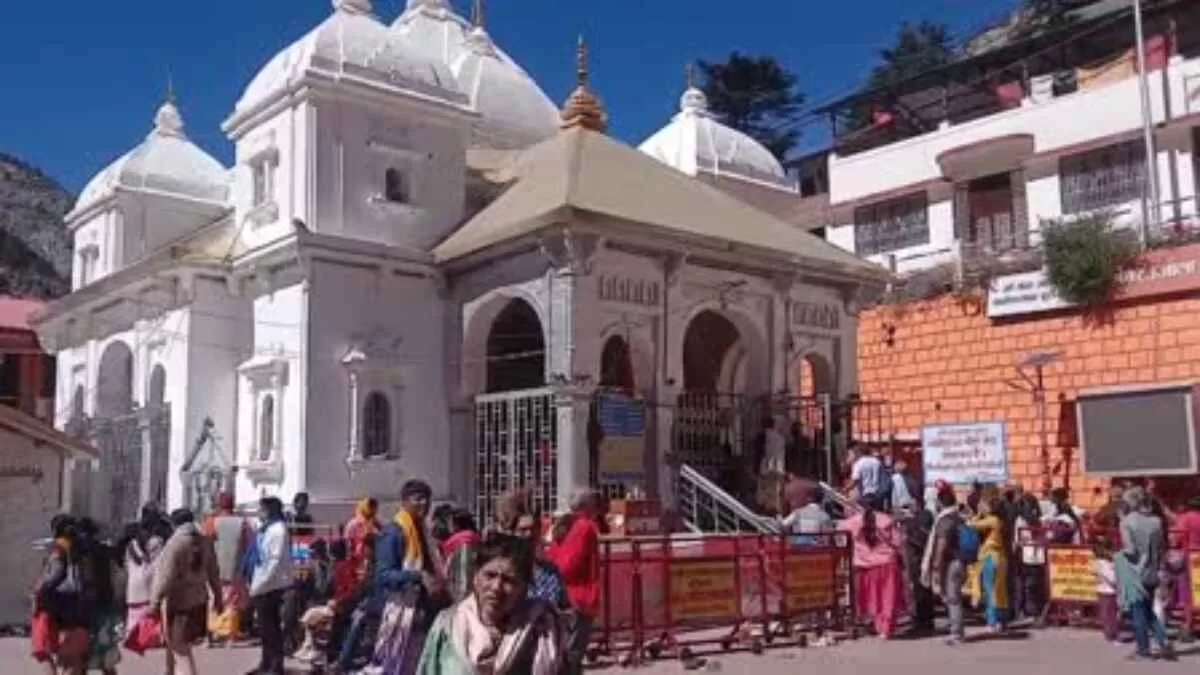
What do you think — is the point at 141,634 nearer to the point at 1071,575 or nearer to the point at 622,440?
the point at 622,440

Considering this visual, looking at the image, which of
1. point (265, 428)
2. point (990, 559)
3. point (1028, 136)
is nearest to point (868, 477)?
point (990, 559)

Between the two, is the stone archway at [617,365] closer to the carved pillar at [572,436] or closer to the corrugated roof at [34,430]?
the carved pillar at [572,436]

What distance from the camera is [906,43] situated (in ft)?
190

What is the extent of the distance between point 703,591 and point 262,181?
12303mm

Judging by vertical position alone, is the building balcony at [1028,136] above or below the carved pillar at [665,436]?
above

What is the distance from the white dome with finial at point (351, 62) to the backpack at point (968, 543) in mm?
11650

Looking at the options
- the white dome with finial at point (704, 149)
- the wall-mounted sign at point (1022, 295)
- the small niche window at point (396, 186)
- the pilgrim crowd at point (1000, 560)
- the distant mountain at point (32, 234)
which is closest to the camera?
the pilgrim crowd at point (1000, 560)

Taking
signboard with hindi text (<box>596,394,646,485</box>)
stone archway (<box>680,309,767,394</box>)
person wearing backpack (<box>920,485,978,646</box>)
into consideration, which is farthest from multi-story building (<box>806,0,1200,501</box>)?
person wearing backpack (<box>920,485,978,646</box>)

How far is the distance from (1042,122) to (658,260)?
12878 mm

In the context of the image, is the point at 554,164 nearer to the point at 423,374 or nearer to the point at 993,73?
the point at 423,374

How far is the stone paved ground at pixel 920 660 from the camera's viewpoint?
10570 millimetres

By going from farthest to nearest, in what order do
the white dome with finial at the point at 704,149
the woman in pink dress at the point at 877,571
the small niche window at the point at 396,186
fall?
1. the white dome with finial at the point at 704,149
2. the small niche window at the point at 396,186
3. the woman in pink dress at the point at 877,571

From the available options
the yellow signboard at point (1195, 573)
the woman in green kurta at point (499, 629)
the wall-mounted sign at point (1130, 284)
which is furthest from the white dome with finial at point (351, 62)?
the woman in green kurta at point (499, 629)

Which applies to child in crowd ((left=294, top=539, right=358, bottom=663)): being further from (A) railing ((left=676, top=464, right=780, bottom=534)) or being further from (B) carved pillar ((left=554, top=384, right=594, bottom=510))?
(A) railing ((left=676, top=464, right=780, bottom=534))
